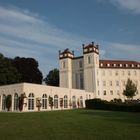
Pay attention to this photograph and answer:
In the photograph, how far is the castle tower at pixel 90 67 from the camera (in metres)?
65.4

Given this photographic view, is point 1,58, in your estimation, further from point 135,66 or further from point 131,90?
point 135,66

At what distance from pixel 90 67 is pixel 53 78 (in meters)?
27.9

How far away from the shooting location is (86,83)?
66.6 m

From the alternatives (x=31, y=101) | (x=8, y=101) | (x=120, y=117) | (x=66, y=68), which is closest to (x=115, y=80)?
(x=66, y=68)

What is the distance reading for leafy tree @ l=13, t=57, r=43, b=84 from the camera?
237ft

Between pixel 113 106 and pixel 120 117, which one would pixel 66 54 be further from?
pixel 120 117

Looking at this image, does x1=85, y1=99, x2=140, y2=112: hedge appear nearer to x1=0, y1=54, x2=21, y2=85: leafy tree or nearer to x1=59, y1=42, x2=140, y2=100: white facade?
x1=59, y1=42, x2=140, y2=100: white facade

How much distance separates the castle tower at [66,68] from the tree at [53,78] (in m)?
A: 19.2

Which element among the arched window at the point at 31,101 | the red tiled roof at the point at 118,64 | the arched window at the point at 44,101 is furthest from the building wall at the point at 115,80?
the arched window at the point at 31,101

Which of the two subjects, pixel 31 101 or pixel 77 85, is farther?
pixel 77 85

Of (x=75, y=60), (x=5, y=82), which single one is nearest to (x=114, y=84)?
(x=75, y=60)

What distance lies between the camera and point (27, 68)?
238 ft

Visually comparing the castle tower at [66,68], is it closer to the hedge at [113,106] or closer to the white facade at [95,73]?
the white facade at [95,73]

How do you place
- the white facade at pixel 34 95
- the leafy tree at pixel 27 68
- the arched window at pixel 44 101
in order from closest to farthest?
the white facade at pixel 34 95 < the arched window at pixel 44 101 < the leafy tree at pixel 27 68
